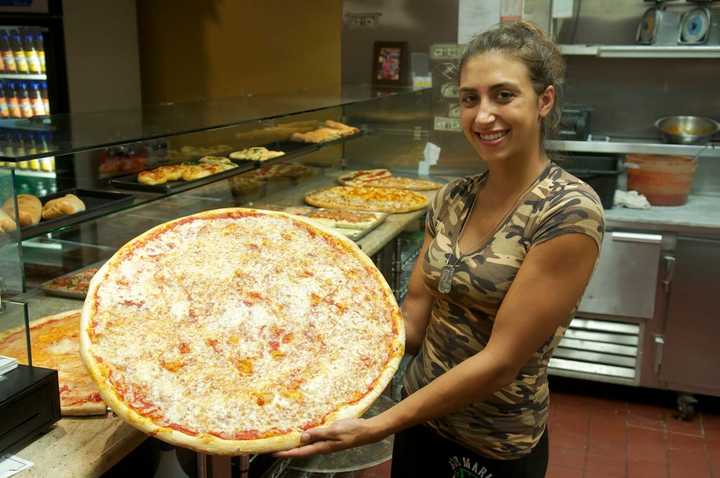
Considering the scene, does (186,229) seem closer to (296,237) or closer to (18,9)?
(296,237)

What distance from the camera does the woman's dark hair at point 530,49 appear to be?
1.49 meters

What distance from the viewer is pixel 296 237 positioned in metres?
1.92

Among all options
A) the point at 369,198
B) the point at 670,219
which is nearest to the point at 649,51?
the point at 670,219

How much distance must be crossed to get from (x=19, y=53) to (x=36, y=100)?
0.35 m

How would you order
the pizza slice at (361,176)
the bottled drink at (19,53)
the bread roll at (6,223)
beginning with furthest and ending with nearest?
the bottled drink at (19,53) → the pizza slice at (361,176) → the bread roll at (6,223)

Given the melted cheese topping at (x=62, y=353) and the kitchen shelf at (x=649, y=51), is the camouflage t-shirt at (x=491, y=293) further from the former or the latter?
the kitchen shelf at (x=649, y=51)

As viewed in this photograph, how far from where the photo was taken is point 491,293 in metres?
1.52

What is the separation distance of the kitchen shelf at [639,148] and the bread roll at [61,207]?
8.19 feet

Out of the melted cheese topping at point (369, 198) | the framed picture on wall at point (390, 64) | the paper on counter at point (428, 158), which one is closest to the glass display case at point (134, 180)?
the melted cheese topping at point (369, 198)

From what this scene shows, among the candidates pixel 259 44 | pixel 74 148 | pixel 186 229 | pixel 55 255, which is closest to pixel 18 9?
pixel 259 44

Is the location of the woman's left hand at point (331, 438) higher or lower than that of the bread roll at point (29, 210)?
lower

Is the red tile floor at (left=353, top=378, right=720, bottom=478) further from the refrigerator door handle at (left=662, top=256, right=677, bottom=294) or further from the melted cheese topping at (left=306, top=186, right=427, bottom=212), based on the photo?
the melted cheese topping at (left=306, top=186, right=427, bottom=212)

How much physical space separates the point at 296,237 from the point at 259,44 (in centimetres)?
421

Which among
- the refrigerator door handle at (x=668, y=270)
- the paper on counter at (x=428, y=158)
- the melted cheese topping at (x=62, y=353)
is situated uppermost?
the paper on counter at (x=428, y=158)
